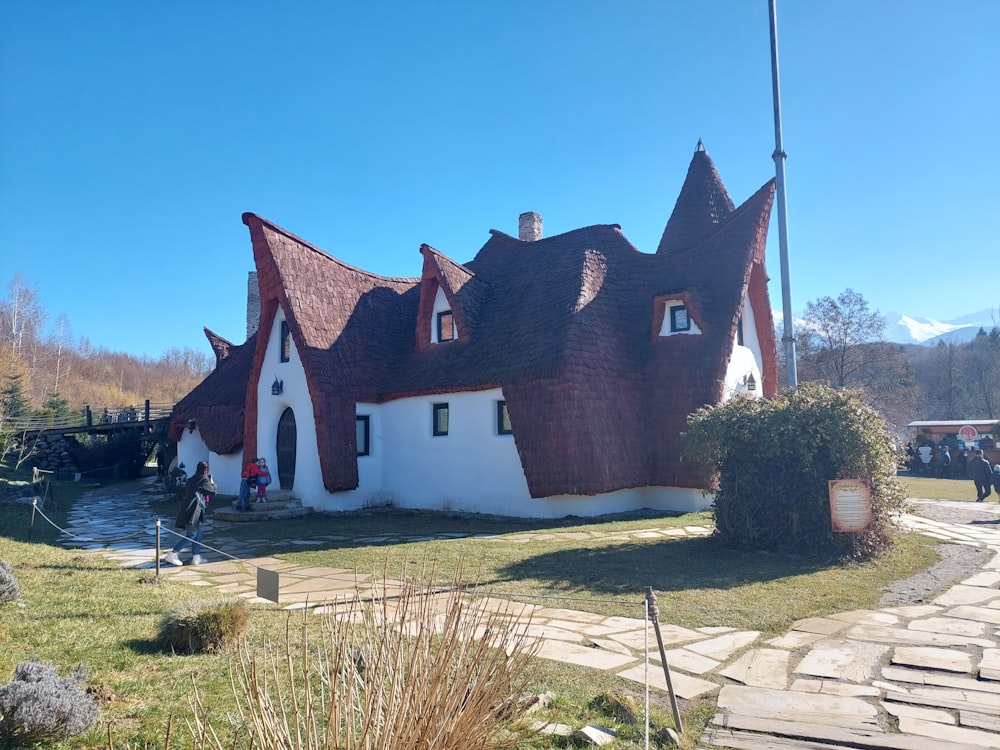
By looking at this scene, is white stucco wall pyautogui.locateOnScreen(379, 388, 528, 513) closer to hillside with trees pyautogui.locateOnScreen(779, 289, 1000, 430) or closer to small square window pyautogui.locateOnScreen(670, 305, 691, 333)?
small square window pyautogui.locateOnScreen(670, 305, 691, 333)

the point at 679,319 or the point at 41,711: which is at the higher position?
the point at 679,319

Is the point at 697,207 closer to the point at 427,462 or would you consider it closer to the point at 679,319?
the point at 679,319

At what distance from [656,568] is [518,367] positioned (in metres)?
6.81

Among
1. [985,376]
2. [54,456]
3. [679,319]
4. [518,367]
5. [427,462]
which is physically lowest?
[54,456]

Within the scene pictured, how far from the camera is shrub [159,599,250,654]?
15.6 feet

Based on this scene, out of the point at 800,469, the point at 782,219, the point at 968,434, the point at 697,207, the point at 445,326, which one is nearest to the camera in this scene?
the point at 800,469

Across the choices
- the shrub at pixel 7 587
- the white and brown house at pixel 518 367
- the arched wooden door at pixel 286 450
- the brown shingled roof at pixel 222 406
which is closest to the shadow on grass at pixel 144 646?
the shrub at pixel 7 587

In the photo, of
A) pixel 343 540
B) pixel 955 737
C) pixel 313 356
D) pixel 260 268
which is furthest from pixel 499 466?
pixel 955 737

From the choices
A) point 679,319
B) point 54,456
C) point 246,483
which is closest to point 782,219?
point 679,319

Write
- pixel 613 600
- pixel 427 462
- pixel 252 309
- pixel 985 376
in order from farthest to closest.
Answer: pixel 985 376, pixel 252 309, pixel 427 462, pixel 613 600

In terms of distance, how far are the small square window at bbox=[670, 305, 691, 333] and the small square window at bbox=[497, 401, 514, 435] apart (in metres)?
4.55

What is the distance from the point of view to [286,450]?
16.6 m

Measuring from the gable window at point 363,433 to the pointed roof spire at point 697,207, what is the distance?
944 centimetres

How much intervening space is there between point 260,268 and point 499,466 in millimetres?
8294
